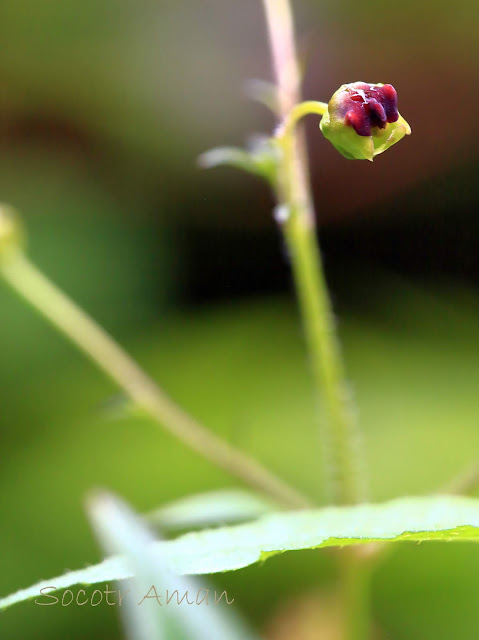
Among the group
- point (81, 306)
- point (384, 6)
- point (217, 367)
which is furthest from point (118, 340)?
point (384, 6)

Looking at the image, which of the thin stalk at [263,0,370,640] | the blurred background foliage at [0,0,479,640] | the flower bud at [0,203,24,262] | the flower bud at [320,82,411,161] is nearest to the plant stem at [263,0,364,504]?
the thin stalk at [263,0,370,640]

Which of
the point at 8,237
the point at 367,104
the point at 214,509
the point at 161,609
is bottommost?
the point at 161,609

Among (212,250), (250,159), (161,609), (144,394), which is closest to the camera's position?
(161,609)

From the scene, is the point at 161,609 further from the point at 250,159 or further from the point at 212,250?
the point at 212,250

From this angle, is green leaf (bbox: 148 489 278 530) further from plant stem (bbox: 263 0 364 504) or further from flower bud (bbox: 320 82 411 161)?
flower bud (bbox: 320 82 411 161)

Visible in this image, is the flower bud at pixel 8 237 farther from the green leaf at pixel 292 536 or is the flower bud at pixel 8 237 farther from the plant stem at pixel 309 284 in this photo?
the green leaf at pixel 292 536

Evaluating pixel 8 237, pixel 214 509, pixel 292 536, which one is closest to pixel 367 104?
pixel 292 536
